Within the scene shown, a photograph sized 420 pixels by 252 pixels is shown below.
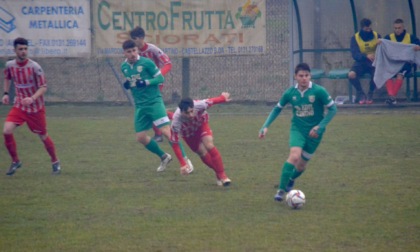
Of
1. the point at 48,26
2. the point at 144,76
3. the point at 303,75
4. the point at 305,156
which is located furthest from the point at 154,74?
the point at 48,26

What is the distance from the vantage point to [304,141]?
26.0 feet

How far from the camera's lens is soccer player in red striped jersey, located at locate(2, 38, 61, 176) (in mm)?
9633

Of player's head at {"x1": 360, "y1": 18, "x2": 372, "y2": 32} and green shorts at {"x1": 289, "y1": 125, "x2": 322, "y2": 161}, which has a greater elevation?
player's head at {"x1": 360, "y1": 18, "x2": 372, "y2": 32}

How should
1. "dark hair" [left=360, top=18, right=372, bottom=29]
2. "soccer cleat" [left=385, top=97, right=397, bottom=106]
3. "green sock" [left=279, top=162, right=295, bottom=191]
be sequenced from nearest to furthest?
"green sock" [left=279, top=162, right=295, bottom=191], "dark hair" [left=360, top=18, right=372, bottom=29], "soccer cleat" [left=385, top=97, right=397, bottom=106]

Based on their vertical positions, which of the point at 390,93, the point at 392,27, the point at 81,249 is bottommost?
the point at 81,249

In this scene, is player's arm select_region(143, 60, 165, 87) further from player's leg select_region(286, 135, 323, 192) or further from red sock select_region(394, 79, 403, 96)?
red sock select_region(394, 79, 403, 96)

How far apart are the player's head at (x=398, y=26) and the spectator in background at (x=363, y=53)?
0.43 meters

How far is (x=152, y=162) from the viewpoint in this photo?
10.7 m

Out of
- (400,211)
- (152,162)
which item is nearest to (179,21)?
(152,162)

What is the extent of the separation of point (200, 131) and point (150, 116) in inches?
53.8

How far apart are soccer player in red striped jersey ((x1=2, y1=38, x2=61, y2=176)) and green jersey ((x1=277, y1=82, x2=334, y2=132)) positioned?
135 inches

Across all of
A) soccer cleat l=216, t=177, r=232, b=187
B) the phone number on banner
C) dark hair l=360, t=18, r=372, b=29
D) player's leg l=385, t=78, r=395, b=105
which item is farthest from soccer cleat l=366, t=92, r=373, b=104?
soccer cleat l=216, t=177, r=232, b=187

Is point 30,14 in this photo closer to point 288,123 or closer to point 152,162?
point 288,123

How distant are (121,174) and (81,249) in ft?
11.9
